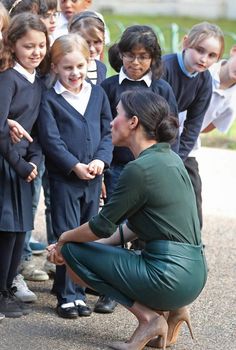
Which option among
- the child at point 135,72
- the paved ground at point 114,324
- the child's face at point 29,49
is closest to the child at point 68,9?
the child at point 135,72

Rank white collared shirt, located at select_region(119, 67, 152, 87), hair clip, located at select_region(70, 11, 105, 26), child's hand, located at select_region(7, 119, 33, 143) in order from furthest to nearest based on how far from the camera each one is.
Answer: hair clip, located at select_region(70, 11, 105, 26) < white collared shirt, located at select_region(119, 67, 152, 87) < child's hand, located at select_region(7, 119, 33, 143)

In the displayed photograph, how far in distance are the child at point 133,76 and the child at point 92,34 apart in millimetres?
136

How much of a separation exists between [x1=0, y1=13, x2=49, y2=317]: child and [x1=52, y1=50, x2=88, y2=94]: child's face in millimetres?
132

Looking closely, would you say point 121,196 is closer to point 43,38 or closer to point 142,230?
point 142,230

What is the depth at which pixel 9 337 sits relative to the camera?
16.0ft

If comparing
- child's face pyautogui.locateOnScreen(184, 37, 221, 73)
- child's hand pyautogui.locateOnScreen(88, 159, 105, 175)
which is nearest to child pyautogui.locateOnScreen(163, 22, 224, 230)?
child's face pyautogui.locateOnScreen(184, 37, 221, 73)

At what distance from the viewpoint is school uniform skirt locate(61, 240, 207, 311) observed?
4617 millimetres

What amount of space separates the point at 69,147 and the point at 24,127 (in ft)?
→ 0.95

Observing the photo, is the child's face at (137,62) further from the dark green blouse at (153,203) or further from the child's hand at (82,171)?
the dark green blouse at (153,203)

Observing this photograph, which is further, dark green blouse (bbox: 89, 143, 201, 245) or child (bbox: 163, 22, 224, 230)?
child (bbox: 163, 22, 224, 230)

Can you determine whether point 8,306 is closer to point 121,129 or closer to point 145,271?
point 145,271

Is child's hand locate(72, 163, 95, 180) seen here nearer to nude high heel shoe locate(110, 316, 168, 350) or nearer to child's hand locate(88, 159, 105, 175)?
child's hand locate(88, 159, 105, 175)

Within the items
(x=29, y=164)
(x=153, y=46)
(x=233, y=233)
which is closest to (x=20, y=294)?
(x=29, y=164)

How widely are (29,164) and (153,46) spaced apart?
109 centimetres
